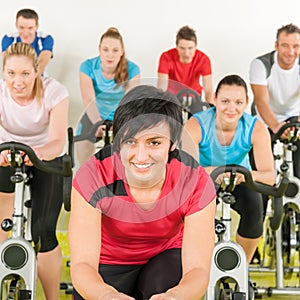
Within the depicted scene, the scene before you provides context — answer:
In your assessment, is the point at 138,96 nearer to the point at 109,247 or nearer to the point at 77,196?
the point at 77,196

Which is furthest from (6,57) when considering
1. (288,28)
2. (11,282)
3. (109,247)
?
(288,28)

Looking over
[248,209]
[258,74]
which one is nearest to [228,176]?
[248,209]

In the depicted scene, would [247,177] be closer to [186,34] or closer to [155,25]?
[186,34]

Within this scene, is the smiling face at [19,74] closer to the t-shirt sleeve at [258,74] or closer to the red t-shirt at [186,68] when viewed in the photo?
the t-shirt sleeve at [258,74]

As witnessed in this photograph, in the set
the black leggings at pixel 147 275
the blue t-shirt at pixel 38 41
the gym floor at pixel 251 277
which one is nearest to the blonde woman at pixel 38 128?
the gym floor at pixel 251 277

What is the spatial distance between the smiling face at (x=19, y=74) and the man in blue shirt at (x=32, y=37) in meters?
1.64

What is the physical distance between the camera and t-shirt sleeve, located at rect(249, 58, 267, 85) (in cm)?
414

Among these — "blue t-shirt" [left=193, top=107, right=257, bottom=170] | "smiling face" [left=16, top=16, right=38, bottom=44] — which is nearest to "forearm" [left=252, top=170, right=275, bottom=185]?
"blue t-shirt" [left=193, top=107, right=257, bottom=170]

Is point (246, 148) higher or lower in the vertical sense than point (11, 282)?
higher

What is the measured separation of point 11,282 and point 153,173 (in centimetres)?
93

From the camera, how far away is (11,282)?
112 inches

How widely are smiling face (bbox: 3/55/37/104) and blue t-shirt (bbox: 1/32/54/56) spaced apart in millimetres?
1793

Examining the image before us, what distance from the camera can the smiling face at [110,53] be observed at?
13.6ft

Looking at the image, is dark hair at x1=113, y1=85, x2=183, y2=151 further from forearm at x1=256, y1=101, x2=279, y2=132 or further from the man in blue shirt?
the man in blue shirt
